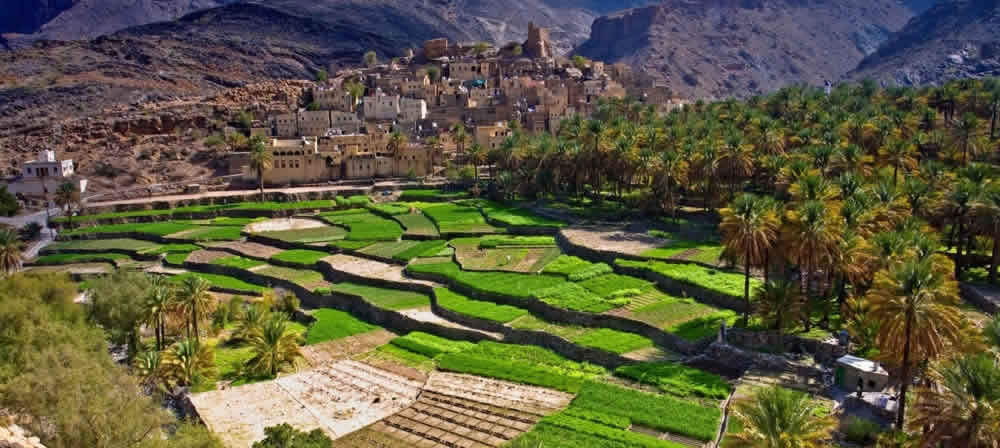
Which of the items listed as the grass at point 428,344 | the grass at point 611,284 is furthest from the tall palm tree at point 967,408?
the grass at point 428,344

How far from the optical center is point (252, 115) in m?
110

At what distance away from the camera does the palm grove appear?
25.1m

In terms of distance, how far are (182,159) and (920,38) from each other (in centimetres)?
15839

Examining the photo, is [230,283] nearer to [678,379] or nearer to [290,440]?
[290,440]

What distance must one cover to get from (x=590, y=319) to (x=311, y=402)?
49.5ft

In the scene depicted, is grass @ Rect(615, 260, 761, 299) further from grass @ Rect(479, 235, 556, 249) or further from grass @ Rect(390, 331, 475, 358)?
grass @ Rect(390, 331, 475, 358)

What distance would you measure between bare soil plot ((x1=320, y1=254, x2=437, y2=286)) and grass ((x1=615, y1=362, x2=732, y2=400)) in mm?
21159

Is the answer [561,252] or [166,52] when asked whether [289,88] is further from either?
[561,252]

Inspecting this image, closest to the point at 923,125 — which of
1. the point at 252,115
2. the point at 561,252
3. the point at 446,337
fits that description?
the point at 561,252

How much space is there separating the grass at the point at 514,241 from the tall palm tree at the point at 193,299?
79.1 feet

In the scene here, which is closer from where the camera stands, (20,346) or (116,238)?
(20,346)

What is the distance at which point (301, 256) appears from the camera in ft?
209

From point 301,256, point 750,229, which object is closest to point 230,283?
point 301,256

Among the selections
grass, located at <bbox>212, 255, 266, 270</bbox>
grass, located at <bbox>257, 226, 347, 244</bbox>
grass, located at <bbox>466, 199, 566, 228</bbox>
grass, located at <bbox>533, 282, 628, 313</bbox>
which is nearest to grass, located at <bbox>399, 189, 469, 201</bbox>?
grass, located at <bbox>466, 199, 566, 228</bbox>
